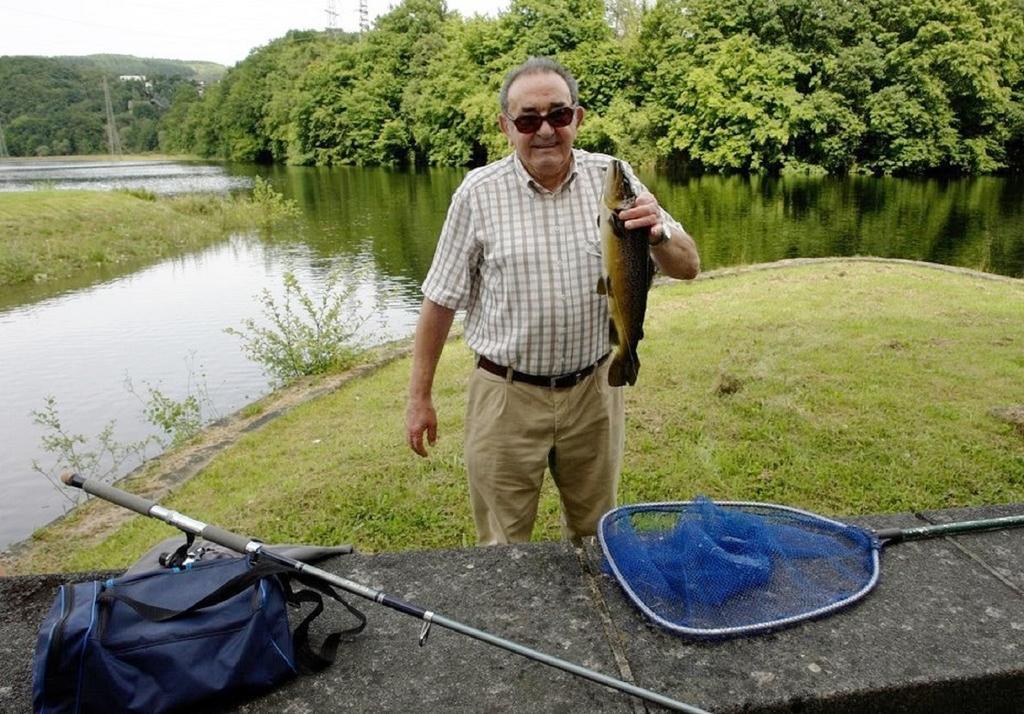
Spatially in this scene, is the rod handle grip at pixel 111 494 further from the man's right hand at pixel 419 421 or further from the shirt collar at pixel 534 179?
the shirt collar at pixel 534 179

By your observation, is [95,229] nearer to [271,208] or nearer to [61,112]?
[271,208]

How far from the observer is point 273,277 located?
18562 mm

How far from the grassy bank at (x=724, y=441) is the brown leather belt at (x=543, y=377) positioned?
1.72m

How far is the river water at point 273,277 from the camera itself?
9.69 meters

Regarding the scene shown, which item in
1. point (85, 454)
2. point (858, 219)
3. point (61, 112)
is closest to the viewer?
point (85, 454)

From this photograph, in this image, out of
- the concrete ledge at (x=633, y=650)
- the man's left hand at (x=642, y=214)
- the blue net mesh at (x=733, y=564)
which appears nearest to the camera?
the concrete ledge at (x=633, y=650)

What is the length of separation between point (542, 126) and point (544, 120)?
25 mm

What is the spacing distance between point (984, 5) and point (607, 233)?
50675 millimetres

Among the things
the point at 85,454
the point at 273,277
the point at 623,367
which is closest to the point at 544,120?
the point at 623,367

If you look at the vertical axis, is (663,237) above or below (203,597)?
above

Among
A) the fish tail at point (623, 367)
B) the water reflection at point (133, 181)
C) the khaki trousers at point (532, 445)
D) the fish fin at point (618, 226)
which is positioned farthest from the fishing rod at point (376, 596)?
the water reflection at point (133, 181)

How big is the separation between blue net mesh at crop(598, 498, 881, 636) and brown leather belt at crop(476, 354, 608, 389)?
656 mm

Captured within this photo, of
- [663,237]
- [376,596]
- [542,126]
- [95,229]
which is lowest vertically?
[95,229]

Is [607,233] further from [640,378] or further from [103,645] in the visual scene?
[640,378]
